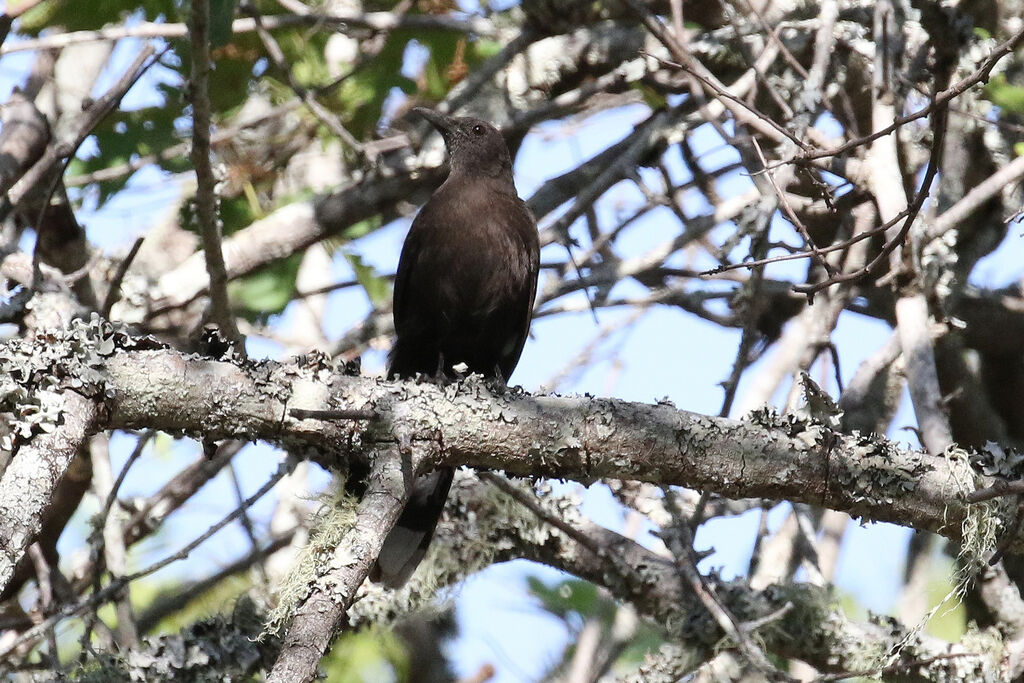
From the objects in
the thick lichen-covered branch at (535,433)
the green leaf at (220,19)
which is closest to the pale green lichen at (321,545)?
the thick lichen-covered branch at (535,433)

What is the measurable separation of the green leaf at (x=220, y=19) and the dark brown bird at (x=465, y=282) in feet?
3.75

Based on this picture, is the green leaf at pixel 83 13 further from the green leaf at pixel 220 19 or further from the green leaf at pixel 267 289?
the green leaf at pixel 267 289

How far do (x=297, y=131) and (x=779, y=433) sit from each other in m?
3.29

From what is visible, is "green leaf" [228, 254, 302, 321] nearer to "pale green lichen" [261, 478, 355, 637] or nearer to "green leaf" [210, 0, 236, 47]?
"green leaf" [210, 0, 236, 47]

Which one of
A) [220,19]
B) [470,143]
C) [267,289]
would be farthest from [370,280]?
[220,19]

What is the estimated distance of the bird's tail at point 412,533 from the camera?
3.64 meters

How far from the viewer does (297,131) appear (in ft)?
17.9

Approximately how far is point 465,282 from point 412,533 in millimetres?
1120

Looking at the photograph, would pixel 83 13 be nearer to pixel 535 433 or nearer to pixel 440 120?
pixel 440 120

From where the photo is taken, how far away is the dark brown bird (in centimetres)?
440

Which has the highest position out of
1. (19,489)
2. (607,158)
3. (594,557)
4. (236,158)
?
(236,158)

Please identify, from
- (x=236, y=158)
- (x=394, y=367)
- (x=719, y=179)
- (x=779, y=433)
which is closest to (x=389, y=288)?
(x=394, y=367)

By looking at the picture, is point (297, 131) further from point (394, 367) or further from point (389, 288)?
point (394, 367)

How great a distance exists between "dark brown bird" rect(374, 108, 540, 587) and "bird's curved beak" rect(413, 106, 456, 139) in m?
0.31
